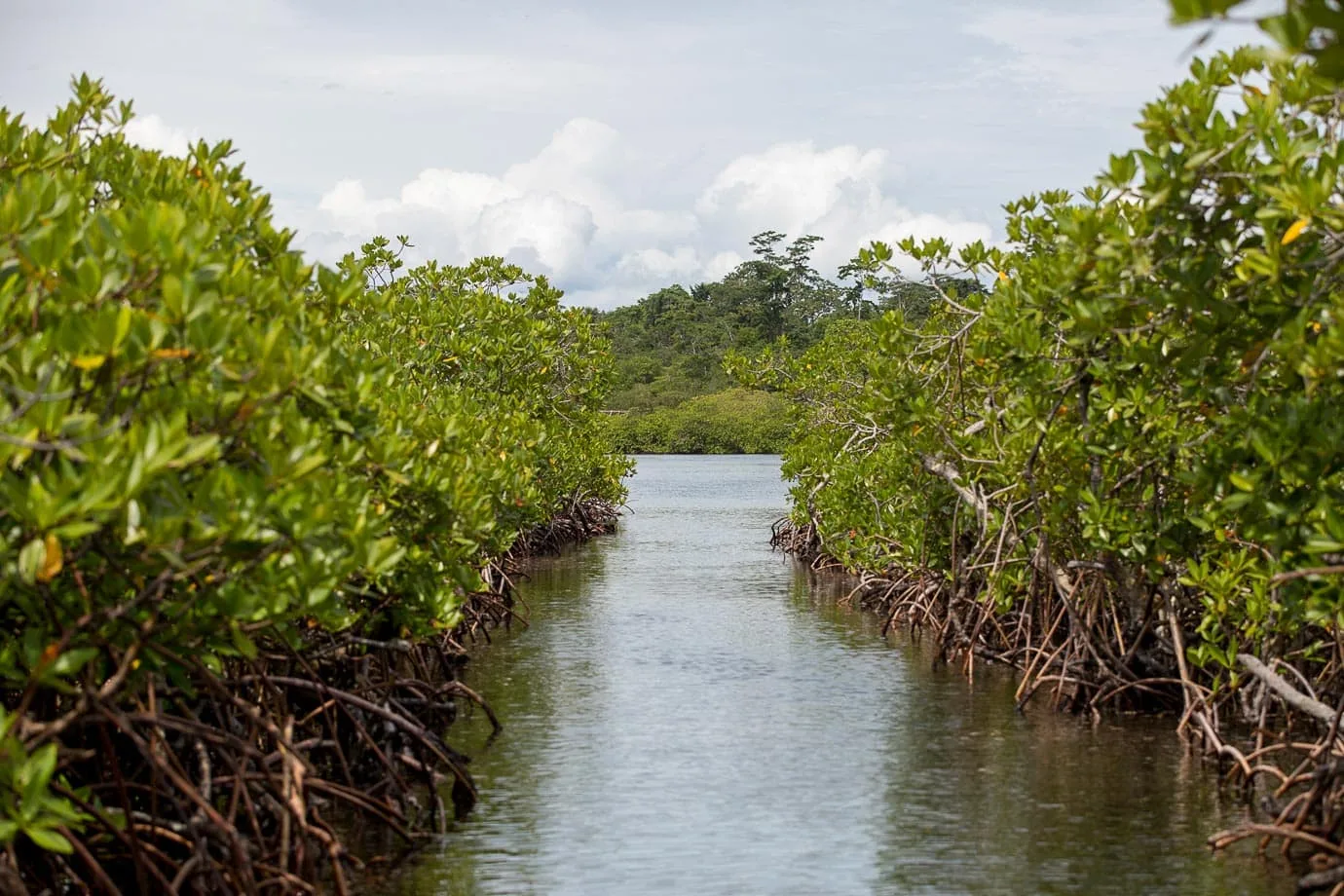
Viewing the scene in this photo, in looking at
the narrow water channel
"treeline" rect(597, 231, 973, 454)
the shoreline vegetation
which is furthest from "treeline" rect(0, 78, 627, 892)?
"treeline" rect(597, 231, 973, 454)

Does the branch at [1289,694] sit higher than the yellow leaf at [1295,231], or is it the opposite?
the yellow leaf at [1295,231]

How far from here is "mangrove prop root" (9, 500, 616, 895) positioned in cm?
473

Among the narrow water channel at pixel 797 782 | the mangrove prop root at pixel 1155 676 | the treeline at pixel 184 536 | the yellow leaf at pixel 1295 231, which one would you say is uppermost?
the yellow leaf at pixel 1295 231

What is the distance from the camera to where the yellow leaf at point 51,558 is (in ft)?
12.1

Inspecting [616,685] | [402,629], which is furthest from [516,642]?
[402,629]

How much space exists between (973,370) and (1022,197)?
1.38m

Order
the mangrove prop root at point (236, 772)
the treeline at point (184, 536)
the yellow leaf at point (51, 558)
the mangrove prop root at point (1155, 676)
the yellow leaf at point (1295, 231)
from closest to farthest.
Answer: the yellow leaf at point (51, 558)
the treeline at point (184, 536)
the mangrove prop root at point (236, 772)
the yellow leaf at point (1295, 231)
the mangrove prop root at point (1155, 676)

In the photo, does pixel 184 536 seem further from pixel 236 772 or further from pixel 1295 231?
pixel 1295 231

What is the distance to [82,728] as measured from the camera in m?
5.26

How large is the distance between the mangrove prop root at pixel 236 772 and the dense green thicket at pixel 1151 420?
347cm

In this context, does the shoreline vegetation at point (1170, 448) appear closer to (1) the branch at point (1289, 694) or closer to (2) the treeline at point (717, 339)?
(1) the branch at point (1289, 694)

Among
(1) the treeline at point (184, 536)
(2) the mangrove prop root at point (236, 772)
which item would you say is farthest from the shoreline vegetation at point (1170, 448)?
(2) the mangrove prop root at point (236, 772)

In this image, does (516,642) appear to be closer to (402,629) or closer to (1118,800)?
(402,629)

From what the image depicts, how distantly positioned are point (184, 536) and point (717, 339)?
59429mm
